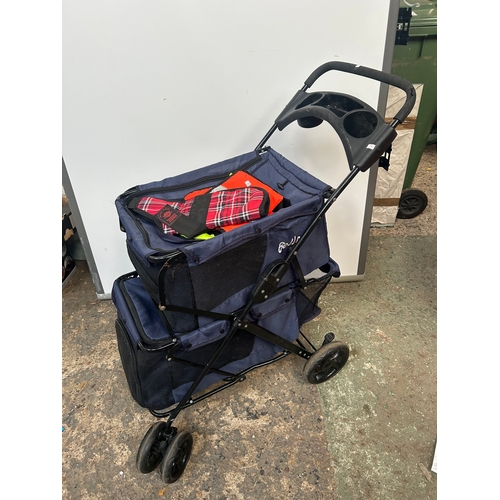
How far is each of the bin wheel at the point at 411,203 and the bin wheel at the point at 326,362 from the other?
1.29 m

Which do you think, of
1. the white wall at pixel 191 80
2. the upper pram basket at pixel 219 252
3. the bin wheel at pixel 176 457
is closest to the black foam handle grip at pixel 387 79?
the white wall at pixel 191 80

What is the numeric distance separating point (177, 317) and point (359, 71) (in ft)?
3.25

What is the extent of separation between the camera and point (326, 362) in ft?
5.06

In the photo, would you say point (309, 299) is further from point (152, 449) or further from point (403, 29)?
point (403, 29)

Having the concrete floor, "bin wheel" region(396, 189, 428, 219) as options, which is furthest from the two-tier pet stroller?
"bin wheel" region(396, 189, 428, 219)

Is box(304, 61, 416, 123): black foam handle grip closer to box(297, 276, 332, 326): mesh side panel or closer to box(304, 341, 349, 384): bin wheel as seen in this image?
box(297, 276, 332, 326): mesh side panel

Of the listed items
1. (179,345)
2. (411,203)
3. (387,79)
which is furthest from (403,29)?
(179,345)

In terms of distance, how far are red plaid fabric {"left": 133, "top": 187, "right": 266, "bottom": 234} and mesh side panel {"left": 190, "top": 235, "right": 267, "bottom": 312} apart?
0.32ft

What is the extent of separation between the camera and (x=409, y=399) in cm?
152

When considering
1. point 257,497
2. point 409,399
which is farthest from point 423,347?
point 257,497

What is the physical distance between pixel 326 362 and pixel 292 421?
0.26 m

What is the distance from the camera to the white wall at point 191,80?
140cm

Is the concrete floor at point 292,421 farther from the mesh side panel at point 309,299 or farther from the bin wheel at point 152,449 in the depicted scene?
the mesh side panel at point 309,299

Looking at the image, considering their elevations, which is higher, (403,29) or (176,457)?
(403,29)
